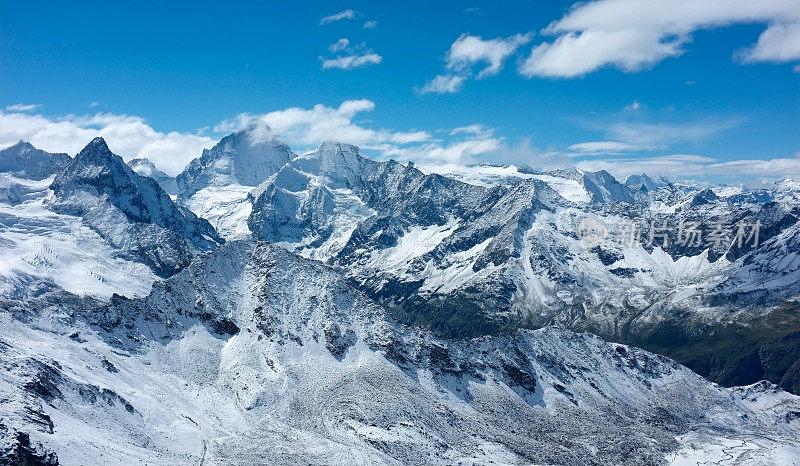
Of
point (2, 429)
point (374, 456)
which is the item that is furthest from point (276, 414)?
point (2, 429)

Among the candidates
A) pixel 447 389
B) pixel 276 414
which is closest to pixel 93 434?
pixel 276 414

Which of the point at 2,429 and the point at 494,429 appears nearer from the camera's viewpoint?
the point at 2,429

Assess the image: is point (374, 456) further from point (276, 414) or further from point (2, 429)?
point (2, 429)

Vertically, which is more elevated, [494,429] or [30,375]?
[30,375]

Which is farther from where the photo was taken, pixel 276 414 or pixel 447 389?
pixel 447 389

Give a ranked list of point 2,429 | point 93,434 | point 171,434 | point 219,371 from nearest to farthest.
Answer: point 2,429
point 93,434
point 171,434
point 219,371

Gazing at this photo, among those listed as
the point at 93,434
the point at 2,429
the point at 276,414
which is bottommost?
the point at 276,414

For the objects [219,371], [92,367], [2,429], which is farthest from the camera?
[219,371]

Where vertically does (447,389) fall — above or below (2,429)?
below

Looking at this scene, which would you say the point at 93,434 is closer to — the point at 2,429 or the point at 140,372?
the point at 2,429
